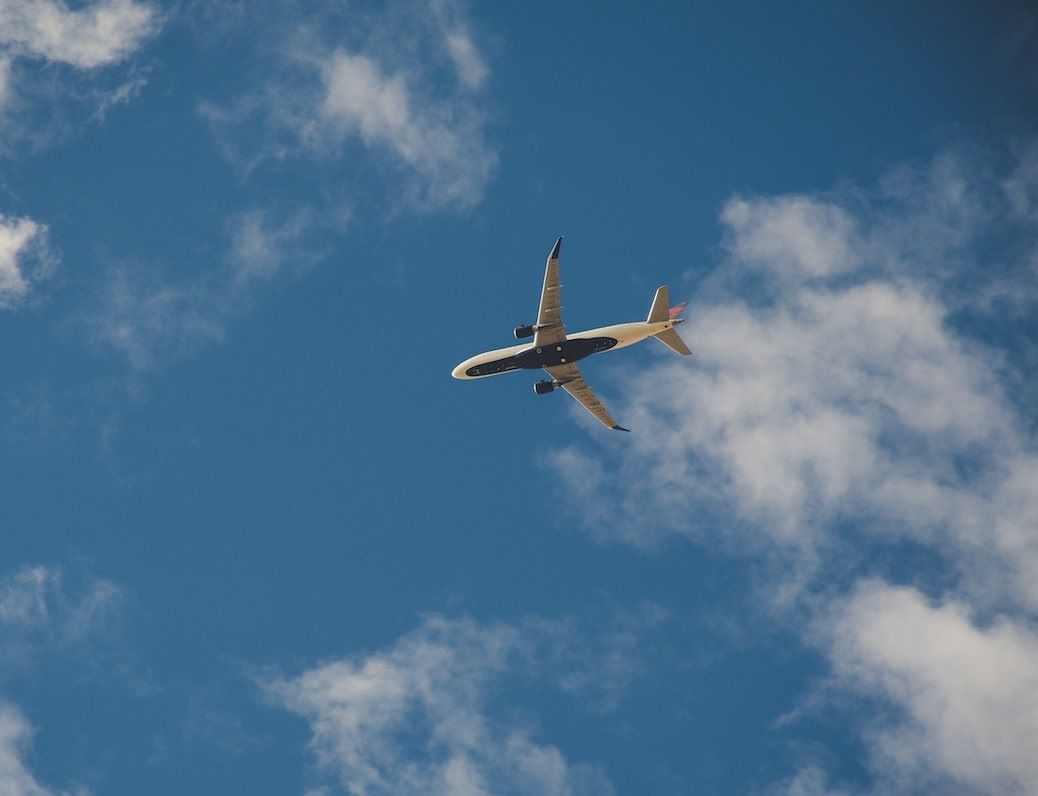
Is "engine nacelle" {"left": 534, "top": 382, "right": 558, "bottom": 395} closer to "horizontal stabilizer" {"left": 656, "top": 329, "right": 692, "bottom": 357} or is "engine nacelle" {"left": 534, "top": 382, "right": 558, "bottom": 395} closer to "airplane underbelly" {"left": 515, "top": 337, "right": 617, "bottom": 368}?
"airplane underbelly" {"left": 515, "top": 337, "right": 617, "bottom": 368}

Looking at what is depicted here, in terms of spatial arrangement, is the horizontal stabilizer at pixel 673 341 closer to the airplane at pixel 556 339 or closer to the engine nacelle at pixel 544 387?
the airplane at pixel 556 339

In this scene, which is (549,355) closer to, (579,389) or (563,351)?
(563,351)

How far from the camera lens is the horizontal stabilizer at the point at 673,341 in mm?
103375

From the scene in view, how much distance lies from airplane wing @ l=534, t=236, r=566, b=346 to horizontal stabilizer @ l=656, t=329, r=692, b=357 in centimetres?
805

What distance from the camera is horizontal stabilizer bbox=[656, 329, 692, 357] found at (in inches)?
4070

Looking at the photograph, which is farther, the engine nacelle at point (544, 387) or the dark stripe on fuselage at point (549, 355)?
the engine nacelle at point (544, 387)

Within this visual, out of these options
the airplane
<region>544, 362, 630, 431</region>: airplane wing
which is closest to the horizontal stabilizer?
the airplane

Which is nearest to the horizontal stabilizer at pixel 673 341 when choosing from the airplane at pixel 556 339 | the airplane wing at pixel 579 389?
the airplane at pixel 556 339

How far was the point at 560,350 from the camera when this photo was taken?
10331 cm

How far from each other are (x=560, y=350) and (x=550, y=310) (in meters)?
3.83

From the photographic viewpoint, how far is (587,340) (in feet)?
336

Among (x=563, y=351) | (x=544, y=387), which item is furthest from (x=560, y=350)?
(x=544, y=387)

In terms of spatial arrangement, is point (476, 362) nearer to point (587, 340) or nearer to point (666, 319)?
point (587, 340)

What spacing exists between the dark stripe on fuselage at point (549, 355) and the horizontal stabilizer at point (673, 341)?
3.99 metres
